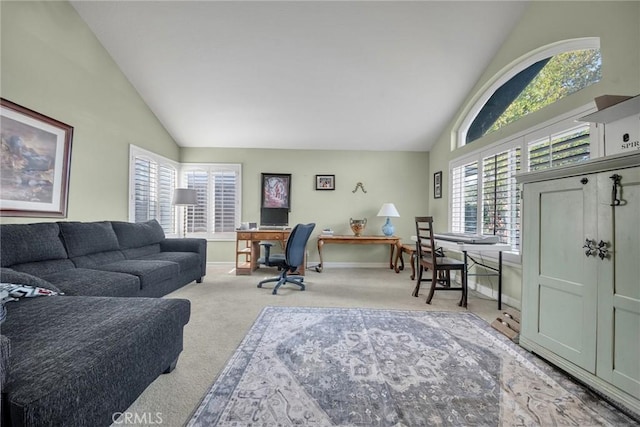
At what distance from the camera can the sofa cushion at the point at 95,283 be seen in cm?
200

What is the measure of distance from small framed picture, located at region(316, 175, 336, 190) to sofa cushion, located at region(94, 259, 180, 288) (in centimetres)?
290

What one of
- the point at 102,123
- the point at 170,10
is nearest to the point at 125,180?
the point at 102,123

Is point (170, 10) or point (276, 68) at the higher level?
point (170, 10)

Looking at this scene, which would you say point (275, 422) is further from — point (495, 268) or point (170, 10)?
point (170, 10)

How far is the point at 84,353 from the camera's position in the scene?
105cm

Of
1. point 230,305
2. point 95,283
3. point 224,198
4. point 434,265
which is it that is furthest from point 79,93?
point 434,265

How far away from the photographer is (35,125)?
2453mm

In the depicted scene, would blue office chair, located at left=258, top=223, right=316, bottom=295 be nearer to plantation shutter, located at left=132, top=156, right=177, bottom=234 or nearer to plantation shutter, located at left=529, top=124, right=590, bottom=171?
plantation shutter, located at left=132, top=156, right=177, bottom=234

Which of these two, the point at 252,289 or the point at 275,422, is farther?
the point at 252,289

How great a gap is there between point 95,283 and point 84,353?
134cm

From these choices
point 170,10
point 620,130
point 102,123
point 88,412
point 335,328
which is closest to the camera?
point 88,412

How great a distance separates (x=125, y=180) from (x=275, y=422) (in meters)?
3.66

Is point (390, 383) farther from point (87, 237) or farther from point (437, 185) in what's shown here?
point (437, 185)

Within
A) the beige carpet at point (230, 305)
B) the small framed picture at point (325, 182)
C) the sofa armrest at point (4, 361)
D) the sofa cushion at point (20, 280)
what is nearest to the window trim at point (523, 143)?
the beige carpet at point (230, 305)
